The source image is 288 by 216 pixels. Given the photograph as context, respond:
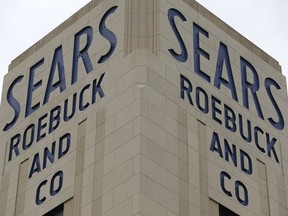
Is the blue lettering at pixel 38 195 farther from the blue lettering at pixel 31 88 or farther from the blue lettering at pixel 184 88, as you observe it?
the blue lettering at pixel 184 88

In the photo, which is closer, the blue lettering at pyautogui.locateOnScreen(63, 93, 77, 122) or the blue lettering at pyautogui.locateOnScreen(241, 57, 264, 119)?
the blue lettering at pyautogui.locateOnScreen(63, 93, 77, 122)

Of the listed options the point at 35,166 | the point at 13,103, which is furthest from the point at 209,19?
the point at 35,166

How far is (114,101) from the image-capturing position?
46250 mm

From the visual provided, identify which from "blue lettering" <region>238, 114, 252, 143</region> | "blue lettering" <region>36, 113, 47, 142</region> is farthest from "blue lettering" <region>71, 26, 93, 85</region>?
"blue lettering" <region>238, 114, 252, 143</region>

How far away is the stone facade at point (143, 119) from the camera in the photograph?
44.6m

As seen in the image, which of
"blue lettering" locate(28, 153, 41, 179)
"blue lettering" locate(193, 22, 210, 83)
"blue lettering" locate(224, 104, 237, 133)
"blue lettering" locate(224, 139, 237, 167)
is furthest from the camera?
"blue lettering" locate(193, 22, 210, 83)

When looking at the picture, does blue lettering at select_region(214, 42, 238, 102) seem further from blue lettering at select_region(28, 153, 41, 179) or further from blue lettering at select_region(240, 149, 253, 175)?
blue lettering at select_region(28, 153, 41, 179)

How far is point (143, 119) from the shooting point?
4462 cm

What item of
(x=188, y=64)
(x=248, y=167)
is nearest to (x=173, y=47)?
(x=188, y=64)

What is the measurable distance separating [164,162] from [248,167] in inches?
220

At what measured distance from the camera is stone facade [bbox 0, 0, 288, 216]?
44.6 metres

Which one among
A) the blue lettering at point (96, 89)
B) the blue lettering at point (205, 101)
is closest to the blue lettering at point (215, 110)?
the blue lettering at point (205, 101)

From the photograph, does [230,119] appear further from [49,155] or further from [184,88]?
[49,155]

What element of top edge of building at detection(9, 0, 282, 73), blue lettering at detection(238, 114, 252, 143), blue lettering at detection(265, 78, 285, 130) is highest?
top edge of building at detection(9, 0, 282, 73)
